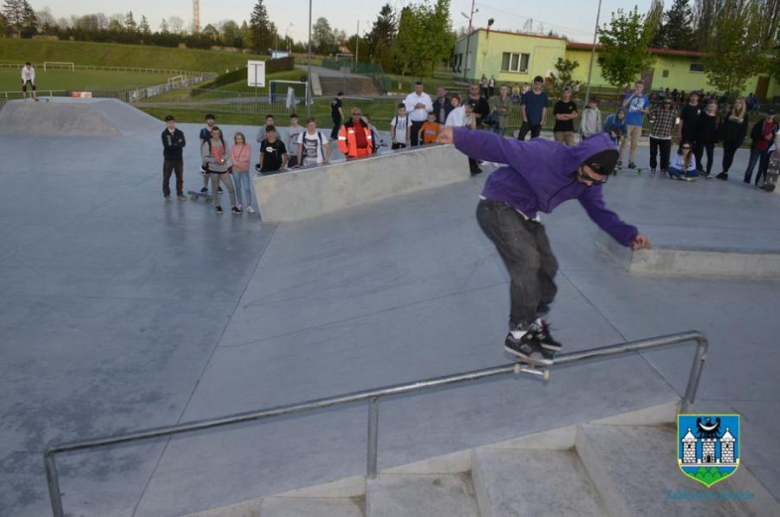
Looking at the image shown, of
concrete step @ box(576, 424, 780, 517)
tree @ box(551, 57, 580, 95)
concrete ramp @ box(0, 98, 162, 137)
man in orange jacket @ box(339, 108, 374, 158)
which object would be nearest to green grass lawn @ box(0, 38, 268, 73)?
tree @ box(551, 57, 580, 95)

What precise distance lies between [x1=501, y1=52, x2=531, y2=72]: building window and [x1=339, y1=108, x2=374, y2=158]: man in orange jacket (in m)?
42.0

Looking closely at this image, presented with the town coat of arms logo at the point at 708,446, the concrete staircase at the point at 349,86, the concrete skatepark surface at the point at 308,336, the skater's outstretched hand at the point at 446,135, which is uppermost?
the concrete staircase at the point at 349,86

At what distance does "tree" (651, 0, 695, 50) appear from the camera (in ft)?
248

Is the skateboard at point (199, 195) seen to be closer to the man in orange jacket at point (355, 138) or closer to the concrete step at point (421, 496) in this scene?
the man in orange jacket at point (355, 138)

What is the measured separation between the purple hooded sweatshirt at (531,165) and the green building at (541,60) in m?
48.6

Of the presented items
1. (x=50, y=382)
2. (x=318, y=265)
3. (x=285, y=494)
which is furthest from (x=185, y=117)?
(x=285, y=494)

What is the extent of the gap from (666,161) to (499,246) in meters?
11.0

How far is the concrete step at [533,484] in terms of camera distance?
326cm

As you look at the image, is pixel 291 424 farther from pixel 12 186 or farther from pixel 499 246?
pixel 12 186

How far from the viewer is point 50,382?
219 inches

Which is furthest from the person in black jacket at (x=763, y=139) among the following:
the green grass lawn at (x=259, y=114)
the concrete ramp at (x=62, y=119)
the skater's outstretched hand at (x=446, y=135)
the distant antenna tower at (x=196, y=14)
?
the distant antenna tower at (x=196, y=14)

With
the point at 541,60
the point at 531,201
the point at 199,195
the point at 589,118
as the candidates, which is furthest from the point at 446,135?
the point at 541,60

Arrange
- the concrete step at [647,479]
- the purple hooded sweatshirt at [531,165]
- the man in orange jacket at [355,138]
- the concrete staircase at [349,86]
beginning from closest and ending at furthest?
the concrete step at [647,479] < the purple hooded sweatshirt at [531,165] < the man in orange jacket at [355,138] < the concrete staircase at [349,86]

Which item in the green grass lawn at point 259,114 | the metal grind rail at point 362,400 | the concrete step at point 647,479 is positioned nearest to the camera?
the concrete step at point 647,479
